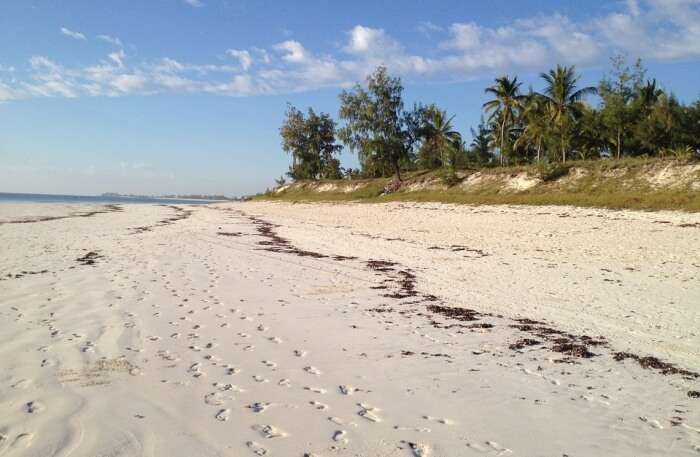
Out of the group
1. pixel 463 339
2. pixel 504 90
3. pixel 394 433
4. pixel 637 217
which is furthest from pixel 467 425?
pixel 504 90

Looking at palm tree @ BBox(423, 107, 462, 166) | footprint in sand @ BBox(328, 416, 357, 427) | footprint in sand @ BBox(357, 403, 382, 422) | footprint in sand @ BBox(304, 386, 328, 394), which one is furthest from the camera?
palm tree @ BBox(423, 107, 462, 166)

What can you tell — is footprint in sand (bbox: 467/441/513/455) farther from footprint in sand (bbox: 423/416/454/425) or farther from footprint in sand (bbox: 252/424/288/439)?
footprint in sand (bbox: 252/424/288/439)

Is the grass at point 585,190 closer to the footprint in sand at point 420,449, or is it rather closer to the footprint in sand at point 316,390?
the footprint in sand at point 316,390

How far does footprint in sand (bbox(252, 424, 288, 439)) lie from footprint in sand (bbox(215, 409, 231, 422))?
29cm

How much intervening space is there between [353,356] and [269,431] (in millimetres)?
1846

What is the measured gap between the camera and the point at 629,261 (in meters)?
10.9

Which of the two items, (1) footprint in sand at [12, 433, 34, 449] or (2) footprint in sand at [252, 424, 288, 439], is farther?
(2) footprint in sand at [252, 424, 288, 439]

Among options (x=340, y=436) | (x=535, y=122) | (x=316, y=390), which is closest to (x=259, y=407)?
(x=316, y=390)

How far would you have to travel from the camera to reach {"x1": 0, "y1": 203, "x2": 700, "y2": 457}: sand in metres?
3.36

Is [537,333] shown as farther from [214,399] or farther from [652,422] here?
[214,399]

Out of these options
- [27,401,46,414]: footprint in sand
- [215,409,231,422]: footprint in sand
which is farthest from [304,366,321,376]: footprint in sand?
[27,401,46,414]: footprint in sand

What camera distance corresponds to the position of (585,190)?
25.6m

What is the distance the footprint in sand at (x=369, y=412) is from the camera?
3633 mm

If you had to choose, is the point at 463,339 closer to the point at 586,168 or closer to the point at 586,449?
the point at 586,449
